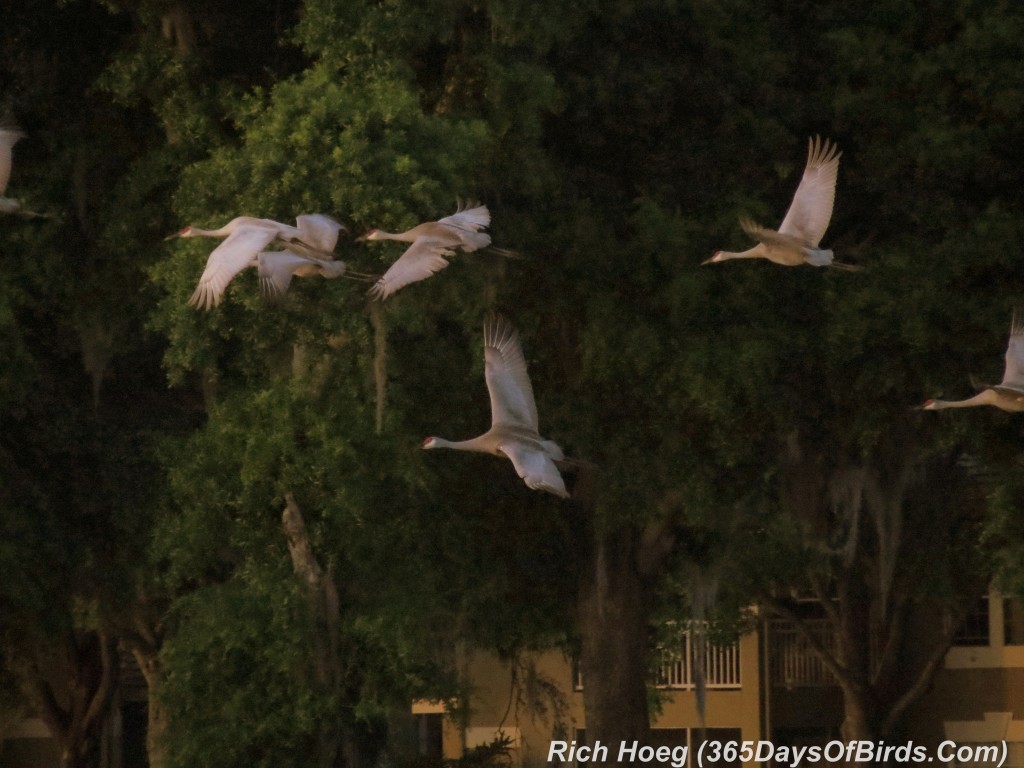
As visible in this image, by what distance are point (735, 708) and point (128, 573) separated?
37.3 ft

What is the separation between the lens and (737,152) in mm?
20344

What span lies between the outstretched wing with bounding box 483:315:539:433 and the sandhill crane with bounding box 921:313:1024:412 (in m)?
3.55

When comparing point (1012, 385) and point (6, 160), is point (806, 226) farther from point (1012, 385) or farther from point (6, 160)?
point (6, 160)

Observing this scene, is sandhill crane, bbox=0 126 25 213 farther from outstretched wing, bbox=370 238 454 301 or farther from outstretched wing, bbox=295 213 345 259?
outstretched wing, bbox=370 238 454 301

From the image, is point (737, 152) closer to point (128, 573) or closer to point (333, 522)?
point (333, 522)

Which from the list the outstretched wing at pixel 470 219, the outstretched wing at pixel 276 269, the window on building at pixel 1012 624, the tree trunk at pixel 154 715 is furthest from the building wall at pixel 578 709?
the outstretched wing at pixel 276 269

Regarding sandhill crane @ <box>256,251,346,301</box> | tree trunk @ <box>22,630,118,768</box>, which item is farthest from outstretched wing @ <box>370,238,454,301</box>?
tree trunk @ <box>22,630,118,768</box>

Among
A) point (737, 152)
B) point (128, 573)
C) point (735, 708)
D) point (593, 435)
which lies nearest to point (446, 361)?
point (593, 435)

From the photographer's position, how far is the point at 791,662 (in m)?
31.6

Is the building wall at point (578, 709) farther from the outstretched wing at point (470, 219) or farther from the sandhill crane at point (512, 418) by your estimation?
the outstretched wing at point (470, 219)

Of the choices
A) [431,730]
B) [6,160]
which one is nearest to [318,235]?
[6,160]

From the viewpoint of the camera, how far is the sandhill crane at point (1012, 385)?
17.8m

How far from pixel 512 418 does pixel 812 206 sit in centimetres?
285

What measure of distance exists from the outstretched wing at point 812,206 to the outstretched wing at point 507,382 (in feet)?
7.55
